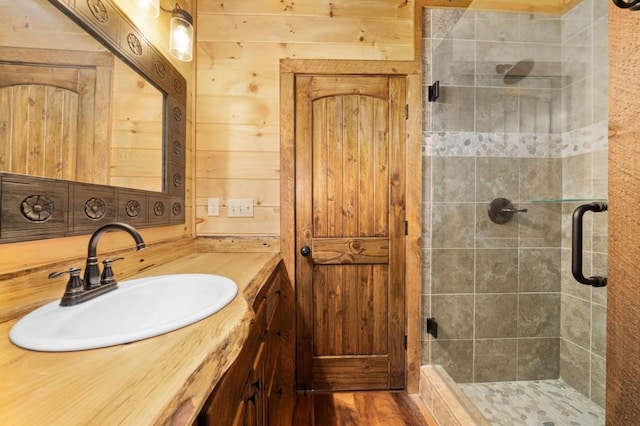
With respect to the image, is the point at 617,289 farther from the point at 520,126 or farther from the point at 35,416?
the point at 520,126

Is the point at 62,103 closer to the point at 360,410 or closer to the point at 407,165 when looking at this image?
the point at 407,165

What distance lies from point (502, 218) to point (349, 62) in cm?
135

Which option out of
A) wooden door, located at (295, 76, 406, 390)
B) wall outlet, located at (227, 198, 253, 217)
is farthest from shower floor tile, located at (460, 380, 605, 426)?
wall outlet, located at (227, 198, 253, 217)

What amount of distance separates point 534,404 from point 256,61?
259 centimetres

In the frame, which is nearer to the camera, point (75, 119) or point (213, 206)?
point (75, 119)

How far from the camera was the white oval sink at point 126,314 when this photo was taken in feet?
1.67

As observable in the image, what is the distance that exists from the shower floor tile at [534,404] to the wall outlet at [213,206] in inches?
71.7

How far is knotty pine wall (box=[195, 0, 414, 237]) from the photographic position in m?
1.68

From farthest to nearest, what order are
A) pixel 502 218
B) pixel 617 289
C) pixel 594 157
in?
pixel 502 218 < pixel 594 157 < pixel 617 289

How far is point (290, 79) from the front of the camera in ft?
5.51

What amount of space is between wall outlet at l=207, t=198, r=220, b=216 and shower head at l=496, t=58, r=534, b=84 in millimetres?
1932

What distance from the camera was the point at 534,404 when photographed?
147 centimetres

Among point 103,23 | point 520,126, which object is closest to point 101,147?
point 103,23

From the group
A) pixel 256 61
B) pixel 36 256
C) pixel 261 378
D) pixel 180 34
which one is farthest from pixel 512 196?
pixel 36 256
